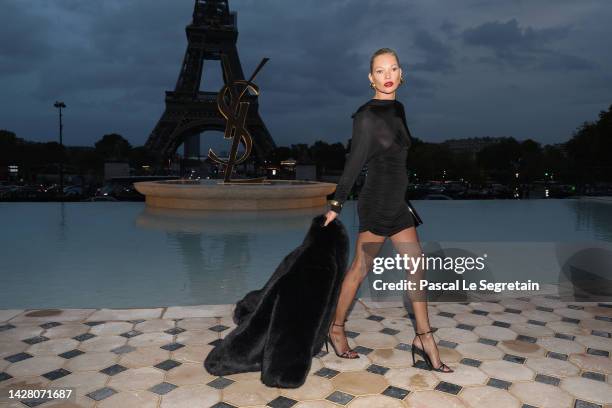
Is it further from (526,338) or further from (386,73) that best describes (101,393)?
(526,338)

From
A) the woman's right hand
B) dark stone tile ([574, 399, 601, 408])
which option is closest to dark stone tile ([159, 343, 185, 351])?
the woman's right hand

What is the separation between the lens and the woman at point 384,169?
10.5 ft

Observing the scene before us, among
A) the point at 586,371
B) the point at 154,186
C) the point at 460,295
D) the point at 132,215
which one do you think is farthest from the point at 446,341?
the point at 154,186

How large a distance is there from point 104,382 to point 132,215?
1125 centimetres

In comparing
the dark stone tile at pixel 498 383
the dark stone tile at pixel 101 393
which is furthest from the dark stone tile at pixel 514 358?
the dark stone tile at pixel 101 393

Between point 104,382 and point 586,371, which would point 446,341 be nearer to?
point 586,371

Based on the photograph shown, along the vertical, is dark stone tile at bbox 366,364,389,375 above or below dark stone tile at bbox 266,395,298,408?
above

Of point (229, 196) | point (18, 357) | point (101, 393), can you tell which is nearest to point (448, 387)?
point (101, 393)

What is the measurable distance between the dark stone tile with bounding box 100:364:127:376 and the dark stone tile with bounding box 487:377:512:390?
2677mm

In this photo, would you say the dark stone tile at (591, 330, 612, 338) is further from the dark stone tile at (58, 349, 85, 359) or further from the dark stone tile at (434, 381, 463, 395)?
the dark stone tile at (58, 349, 85, 359)

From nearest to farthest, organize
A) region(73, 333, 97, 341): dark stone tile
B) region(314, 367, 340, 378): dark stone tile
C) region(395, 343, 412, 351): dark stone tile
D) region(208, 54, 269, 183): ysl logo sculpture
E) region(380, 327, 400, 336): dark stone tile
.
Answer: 1. region(314, 367, 340, 378): dark stone tile
2. region(395, 343, 412, 351): dark stone tile
3. region(73, 333, 97, 341): dark stone tile
4. region(380, 327, 400, 336): dark stone tile
5. region(208, 54, 269, 183): ysl logo sculpture

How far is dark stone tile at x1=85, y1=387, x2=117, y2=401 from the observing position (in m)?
2.89

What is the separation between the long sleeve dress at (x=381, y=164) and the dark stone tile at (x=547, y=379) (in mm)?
1423

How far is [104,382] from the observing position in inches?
122
